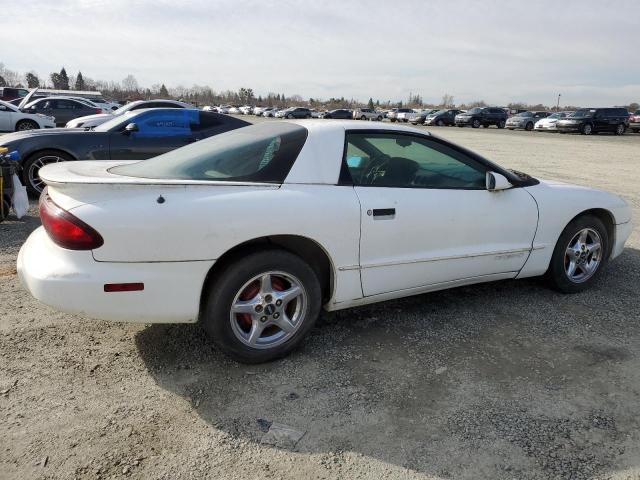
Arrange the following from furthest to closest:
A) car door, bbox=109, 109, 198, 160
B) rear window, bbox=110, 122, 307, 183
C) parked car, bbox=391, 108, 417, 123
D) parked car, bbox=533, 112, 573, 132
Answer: parked car, bbox=391, 108, 417, 123 < parked car, bbox=533, 112, 573, 132 < car door, bbox=109, 109, 198, 160 < rear window, bbox=110, 122, 307, 183

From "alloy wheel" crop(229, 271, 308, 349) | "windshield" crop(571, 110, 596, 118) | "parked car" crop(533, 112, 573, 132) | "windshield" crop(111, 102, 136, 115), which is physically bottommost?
"alloy wheel" crop(229, 271, 308, 349)

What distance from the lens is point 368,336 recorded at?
354 centimetres

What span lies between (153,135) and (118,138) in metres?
0.51

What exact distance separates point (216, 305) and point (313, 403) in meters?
0.76

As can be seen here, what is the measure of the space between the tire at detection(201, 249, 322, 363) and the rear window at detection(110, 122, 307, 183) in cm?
52

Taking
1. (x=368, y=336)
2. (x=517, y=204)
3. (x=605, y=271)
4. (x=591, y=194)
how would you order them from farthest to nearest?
(x=605, y=271) < (x=591, y=194) < (x=517, y=204) < (x=368, y=336)

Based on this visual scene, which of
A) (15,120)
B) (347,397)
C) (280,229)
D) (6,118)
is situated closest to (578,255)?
(347,397)

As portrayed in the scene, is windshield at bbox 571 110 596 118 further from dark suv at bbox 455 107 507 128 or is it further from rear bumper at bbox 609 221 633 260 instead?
rear bumper at bbox 609 221 633 260

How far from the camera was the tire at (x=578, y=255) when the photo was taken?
4.24 m

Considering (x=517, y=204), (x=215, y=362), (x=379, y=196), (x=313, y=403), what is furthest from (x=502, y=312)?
(x=215, y=362)

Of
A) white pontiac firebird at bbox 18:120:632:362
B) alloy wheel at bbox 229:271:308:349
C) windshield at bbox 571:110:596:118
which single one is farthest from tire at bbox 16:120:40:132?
windshield at bbox 571:110:596:118

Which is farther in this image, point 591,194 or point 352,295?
point 591,194

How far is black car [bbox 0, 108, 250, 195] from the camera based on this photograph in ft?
23.2

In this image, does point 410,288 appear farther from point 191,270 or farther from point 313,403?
point 191,270
